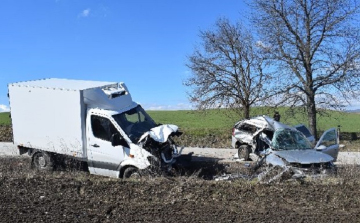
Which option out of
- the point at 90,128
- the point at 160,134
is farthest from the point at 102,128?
the point at 160,134

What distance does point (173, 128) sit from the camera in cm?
1138

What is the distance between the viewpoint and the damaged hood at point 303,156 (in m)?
11.1

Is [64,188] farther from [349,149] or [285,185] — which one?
[349,149]

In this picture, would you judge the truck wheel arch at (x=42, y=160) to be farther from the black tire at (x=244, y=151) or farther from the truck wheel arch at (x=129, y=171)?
the black tire at (x=244, y=151)

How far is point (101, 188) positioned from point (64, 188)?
24.5 inches

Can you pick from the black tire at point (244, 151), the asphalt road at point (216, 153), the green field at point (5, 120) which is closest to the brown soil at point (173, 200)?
the black tire at point (244, 151)

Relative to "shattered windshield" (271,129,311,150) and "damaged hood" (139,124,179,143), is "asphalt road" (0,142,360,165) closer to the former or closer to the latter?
"shattered windshield" (271,129,311,150)

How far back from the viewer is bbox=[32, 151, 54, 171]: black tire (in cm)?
1258

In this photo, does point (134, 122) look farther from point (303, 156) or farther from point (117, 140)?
point (303, 156)

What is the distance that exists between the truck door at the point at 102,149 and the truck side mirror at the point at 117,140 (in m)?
0.09

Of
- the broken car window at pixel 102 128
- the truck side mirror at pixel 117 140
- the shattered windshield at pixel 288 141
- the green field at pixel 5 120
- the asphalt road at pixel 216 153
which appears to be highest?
the green field at pixel 5 120

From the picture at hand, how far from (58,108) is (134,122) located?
6.91 feet

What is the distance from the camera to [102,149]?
11.6m

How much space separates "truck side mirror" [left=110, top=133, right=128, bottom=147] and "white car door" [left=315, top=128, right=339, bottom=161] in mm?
5536
